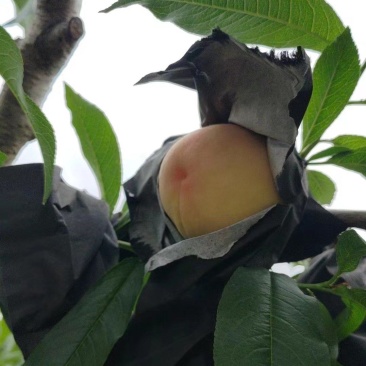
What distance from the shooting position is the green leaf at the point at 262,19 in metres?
0.41

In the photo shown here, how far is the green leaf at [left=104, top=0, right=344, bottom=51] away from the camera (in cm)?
41

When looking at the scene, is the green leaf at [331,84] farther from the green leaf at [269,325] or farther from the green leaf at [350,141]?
the green leaf at [269,325]

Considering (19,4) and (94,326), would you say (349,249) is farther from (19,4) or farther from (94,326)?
(19,4)

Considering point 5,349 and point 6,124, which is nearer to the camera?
point 6,124

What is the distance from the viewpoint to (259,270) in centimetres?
37

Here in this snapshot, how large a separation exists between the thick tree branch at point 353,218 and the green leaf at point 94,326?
155 millimetres

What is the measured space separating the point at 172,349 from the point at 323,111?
0.70 ft

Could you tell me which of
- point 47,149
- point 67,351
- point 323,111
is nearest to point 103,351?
point 67,351

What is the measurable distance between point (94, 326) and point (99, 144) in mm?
190

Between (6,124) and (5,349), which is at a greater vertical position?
(6,124)

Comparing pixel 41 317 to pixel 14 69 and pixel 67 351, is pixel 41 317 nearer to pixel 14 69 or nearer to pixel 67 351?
pixel 67 351

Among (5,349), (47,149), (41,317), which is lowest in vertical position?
(5,349)

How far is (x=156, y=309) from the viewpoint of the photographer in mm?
389

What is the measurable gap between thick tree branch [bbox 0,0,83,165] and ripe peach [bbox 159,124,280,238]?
16 cm
